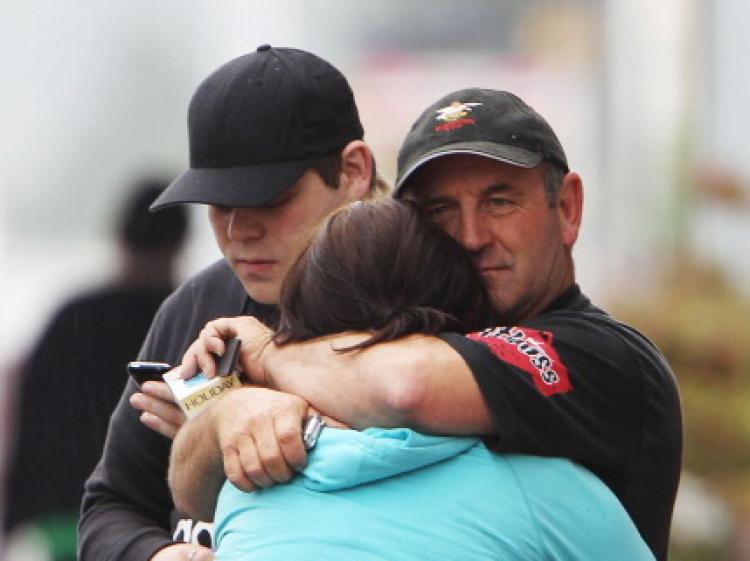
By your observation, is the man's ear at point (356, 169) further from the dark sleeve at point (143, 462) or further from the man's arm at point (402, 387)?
the man's arm at point (402, 387)

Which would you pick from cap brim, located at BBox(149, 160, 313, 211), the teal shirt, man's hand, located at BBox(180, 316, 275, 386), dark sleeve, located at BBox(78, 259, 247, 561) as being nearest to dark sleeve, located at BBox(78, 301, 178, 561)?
dark sleeve, located at BBox(78, 259, 247, 561)

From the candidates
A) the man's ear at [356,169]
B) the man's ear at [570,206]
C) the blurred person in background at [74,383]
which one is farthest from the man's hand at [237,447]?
the blurred person in background at [74,383]

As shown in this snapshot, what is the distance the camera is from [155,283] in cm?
620

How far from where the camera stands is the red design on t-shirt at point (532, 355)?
8.61 ft

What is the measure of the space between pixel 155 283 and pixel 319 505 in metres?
3.77

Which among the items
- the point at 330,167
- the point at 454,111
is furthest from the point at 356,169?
the point at 454,111

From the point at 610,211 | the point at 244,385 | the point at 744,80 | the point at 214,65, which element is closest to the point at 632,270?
the point at 610,211

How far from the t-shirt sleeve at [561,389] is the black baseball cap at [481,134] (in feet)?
0.89

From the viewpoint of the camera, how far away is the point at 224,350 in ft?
9.16

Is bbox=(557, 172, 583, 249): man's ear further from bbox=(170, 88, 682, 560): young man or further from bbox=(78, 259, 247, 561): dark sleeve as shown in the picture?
bbox=(78, 259, 247, 561): dark sleeve

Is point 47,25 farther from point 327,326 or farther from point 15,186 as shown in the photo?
point 327,326

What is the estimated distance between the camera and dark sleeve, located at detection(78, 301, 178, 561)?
10.7ft

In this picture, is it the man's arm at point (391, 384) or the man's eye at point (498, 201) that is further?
the man's eye at point (498, 201)

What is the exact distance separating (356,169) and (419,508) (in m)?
1.06
